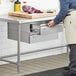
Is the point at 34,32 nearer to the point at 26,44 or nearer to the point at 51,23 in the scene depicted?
the point at 51,23

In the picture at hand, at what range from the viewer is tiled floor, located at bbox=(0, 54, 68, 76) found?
4.27m

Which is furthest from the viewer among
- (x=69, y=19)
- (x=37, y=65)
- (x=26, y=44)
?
(x=26, y=44)

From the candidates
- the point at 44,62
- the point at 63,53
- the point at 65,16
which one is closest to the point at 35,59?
the point at 44,62

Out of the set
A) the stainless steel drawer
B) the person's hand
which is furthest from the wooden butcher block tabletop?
the person's hand

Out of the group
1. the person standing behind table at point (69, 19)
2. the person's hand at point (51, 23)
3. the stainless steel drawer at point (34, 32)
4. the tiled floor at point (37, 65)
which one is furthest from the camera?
the tiled floor at point (37, 65)

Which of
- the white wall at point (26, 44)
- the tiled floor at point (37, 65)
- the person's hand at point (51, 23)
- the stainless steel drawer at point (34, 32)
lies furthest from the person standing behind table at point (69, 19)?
the white wall at point (26, 44)

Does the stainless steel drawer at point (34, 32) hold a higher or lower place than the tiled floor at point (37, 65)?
higher

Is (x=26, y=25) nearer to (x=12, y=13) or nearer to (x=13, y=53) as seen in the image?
(x=12, y=13)

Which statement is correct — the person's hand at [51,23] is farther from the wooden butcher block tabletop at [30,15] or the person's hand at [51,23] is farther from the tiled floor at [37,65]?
the tiled floor at [37,65]

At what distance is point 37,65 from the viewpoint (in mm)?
4617

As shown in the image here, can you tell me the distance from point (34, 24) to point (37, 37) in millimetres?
187

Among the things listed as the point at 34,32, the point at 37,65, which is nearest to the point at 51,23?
the point at 34,32

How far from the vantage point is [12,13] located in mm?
4383

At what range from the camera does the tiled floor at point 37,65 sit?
4.27 m
